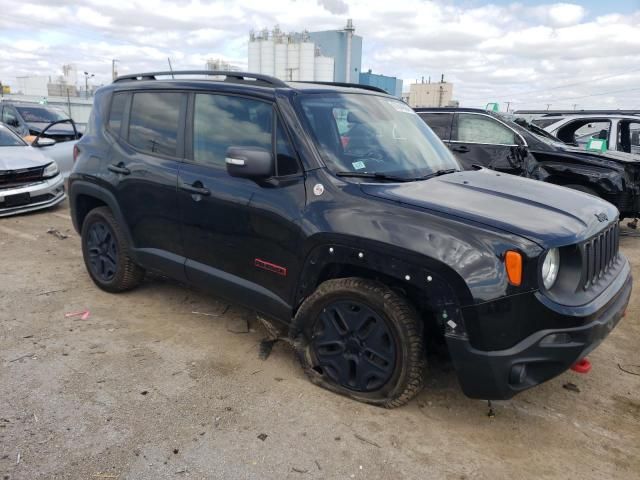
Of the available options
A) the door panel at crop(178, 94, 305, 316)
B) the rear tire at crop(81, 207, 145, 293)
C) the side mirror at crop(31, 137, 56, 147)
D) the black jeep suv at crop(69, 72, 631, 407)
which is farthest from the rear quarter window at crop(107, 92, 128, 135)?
the side mirror at crop(31, 137, 56, 147)

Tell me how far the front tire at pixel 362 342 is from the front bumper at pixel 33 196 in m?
6.53

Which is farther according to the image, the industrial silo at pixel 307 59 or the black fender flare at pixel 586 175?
the industrial silo at pixel 307 59

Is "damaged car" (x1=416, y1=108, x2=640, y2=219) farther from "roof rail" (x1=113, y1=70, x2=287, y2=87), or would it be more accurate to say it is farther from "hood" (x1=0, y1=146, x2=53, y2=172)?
"hood" (x1=0, y1=146, x2=53, y2=172)

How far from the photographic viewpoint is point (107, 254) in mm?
4707

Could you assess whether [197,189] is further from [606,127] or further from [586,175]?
[606,127]

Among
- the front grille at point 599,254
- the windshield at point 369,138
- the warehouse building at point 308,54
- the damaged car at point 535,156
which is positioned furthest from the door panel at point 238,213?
the warehouse building at point 308,54

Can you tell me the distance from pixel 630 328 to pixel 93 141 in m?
4.93

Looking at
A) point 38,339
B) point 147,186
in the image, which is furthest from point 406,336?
point 38,339

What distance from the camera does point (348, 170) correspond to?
3.17 metres

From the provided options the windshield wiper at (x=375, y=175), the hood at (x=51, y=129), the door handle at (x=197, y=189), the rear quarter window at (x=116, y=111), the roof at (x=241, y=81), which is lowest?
the door handle at (x=197, y=189)

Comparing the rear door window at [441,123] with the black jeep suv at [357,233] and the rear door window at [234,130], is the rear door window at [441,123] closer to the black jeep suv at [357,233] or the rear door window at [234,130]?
the black jeep suv at [357,233]

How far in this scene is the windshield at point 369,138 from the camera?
128 inches

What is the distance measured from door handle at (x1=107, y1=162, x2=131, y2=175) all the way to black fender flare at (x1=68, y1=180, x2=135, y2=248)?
0.21 meters

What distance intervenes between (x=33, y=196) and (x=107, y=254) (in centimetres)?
435
